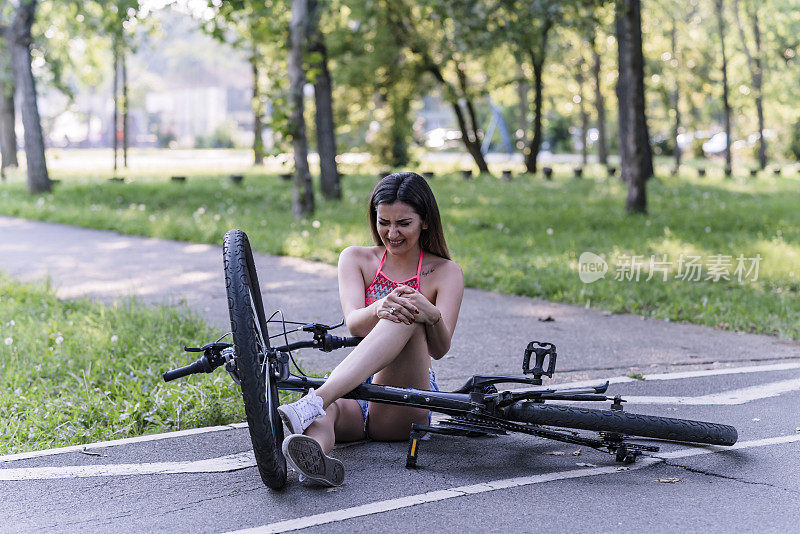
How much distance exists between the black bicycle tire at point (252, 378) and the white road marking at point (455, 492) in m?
0.25

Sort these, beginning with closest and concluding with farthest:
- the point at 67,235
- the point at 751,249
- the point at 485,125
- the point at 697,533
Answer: the point at 697,533 < the point at 751,249 < the point at 67,235 < the point at 485,125

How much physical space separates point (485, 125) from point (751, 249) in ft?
177

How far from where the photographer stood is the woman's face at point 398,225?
431 cm

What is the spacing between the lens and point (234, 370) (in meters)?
3.68

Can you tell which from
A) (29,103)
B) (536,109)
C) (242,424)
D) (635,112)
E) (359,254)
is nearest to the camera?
(359,254)

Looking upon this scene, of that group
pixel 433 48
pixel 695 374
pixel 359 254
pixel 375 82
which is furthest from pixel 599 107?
pixel 359 254

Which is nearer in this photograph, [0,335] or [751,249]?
[0,335]

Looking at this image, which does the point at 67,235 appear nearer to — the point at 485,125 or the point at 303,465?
the point at 303,465

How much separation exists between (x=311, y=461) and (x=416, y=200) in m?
1.24

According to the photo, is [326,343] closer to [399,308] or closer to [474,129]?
[399,308]

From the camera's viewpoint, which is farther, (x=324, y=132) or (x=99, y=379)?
(x=324, y=132)

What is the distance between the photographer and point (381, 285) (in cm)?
451

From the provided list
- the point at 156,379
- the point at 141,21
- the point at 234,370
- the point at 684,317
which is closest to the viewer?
the point at 234,370

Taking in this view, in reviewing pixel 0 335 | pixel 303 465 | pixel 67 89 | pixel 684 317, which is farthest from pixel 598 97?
pixel 303 465
